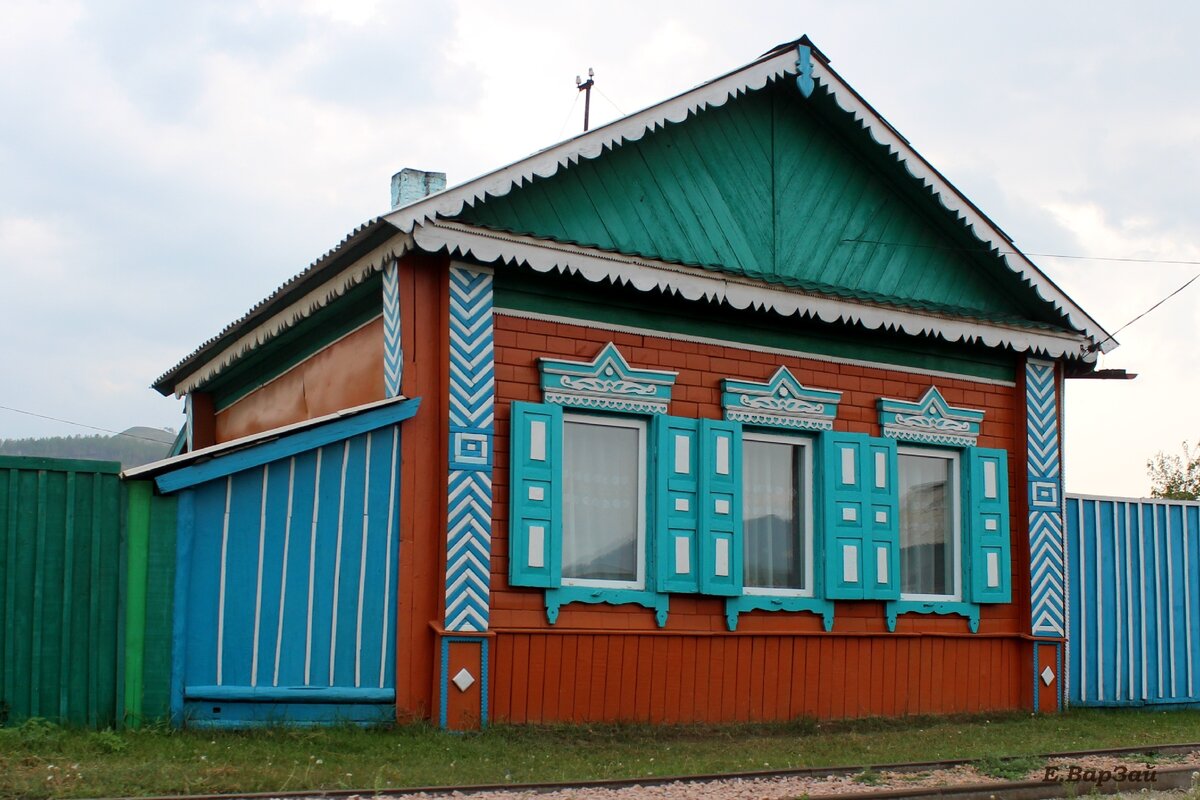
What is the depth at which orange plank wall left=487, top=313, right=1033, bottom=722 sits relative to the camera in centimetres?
1070

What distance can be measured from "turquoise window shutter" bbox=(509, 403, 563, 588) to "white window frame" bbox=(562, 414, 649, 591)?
0.42 m

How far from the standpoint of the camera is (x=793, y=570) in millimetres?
12422

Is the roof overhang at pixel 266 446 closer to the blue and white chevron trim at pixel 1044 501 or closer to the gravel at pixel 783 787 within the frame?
the gravel at pixel 783 787

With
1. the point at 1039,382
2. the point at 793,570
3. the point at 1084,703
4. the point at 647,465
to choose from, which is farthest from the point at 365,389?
the point at 1084,703

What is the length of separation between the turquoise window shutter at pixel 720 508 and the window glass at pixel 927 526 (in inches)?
85.8

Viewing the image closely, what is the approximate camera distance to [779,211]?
41.9ft

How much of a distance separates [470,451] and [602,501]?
140cm

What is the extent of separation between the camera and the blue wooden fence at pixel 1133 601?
1436 cm

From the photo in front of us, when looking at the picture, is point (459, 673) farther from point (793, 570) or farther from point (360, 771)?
point (793, 570)

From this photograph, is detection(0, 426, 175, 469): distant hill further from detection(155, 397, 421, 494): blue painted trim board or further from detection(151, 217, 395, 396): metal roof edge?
detection(155, 397, 421, 494): blue painted trim board

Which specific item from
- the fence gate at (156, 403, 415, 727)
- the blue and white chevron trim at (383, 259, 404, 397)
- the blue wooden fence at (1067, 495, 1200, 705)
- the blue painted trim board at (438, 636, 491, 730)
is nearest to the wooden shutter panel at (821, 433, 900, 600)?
the blue wooden fence at (1067, 495, 1200, 705)

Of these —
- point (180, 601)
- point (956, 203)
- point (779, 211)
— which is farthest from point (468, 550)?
point (956, 203)

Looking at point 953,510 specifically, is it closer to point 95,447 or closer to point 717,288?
point 717,288

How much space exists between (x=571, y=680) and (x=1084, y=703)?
20.4 feet
